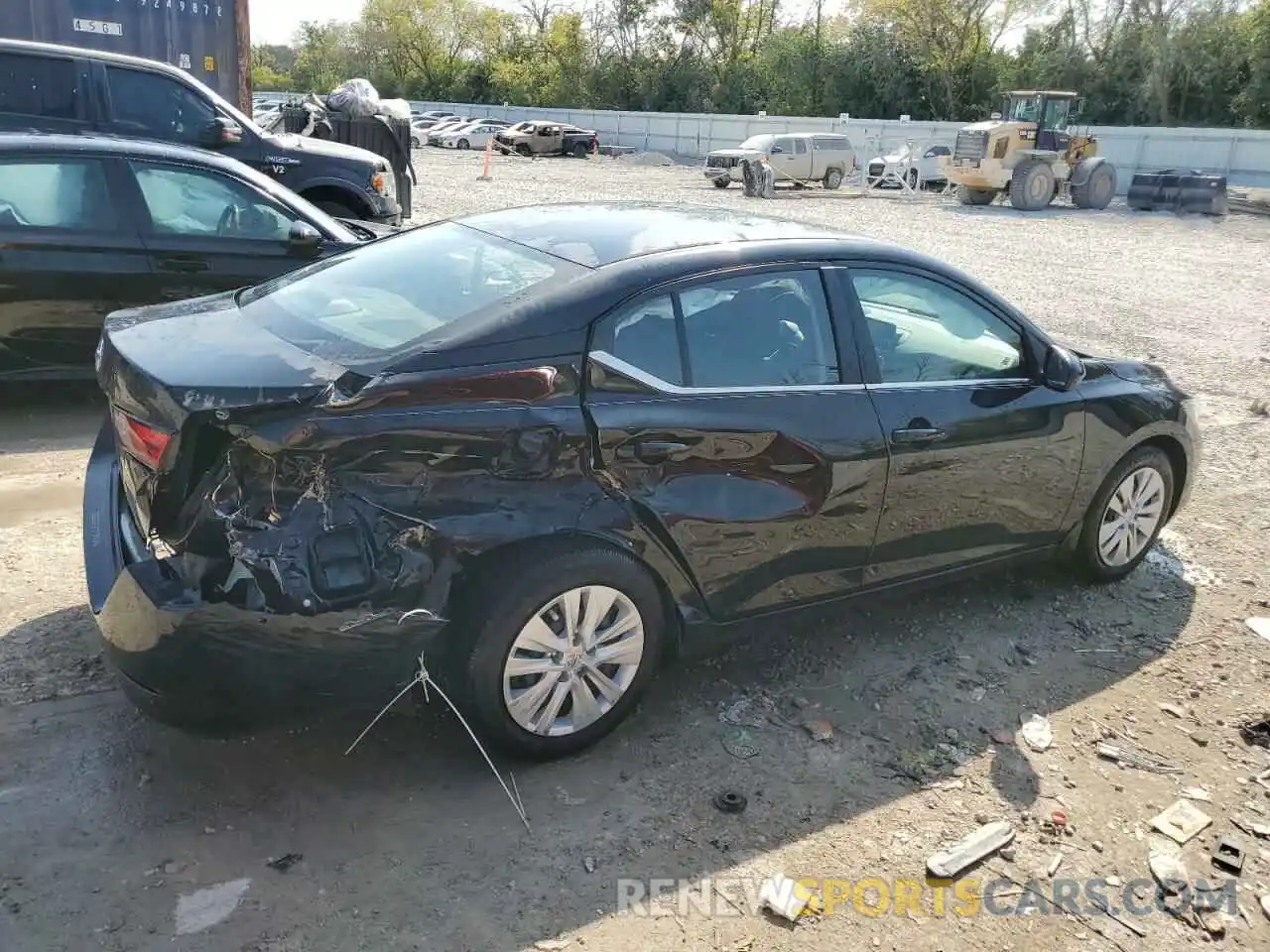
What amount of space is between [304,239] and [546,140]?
40483mm

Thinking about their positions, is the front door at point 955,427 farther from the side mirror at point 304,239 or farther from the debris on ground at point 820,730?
the side mirror at point 304,239

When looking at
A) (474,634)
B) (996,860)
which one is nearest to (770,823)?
(996,860)

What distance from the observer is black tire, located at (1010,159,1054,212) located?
82.6ft

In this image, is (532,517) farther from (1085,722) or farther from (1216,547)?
(1216,547)

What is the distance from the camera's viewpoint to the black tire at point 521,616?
117 inches

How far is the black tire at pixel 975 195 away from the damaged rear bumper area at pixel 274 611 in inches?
1029

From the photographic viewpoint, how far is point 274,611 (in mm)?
2756

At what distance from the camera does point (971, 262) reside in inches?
626

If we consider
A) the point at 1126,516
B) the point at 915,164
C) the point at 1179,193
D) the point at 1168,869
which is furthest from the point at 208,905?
the point at 915,164

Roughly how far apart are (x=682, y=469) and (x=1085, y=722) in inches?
68.6

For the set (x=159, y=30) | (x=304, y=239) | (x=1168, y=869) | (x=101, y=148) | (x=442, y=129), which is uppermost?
(x=159, y=30)

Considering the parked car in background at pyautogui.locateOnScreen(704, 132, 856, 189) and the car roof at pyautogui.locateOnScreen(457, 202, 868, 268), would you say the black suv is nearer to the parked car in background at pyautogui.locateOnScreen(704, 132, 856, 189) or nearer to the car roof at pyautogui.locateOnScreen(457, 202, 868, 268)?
the car roof at pyautogui.locateOnScreen(457, 202, 868, 268)

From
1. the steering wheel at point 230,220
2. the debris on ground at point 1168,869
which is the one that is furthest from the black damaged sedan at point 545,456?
the steering wheel at point 230,220

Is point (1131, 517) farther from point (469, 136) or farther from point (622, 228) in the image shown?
point (469, 136)
